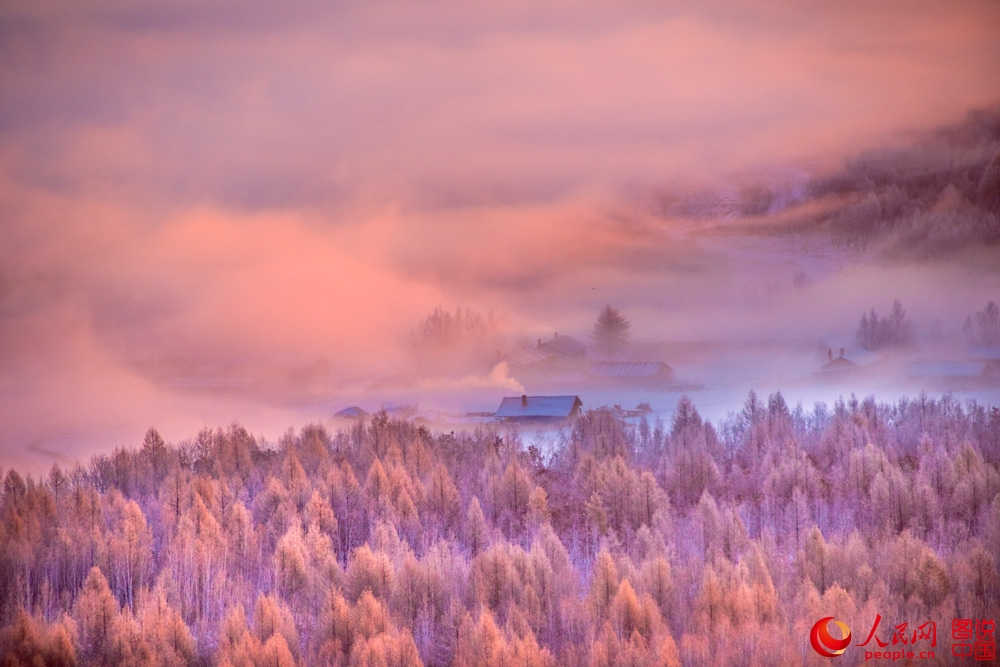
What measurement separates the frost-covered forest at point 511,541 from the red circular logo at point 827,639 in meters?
0.23

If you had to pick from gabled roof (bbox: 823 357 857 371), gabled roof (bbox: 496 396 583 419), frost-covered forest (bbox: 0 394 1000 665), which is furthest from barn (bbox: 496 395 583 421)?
gabled roof (bbox: 823 357 857 371)

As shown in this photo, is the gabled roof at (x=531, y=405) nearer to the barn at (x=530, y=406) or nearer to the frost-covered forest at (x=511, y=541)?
the barn at (x=530, y=406)

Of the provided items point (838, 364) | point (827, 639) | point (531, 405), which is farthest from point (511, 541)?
point (838, 364)

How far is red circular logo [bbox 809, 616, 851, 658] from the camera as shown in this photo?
18.4 meters

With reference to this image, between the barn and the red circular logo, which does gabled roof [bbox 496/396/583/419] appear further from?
the red circular logo

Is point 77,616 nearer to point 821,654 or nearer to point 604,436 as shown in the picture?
point 821,654

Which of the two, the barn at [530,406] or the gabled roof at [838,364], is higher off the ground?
the gabled roof at [838,364]

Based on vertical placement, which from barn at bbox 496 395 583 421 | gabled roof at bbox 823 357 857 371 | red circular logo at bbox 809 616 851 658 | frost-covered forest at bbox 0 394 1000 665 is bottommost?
red circular logo at bbox 809 616 851 658

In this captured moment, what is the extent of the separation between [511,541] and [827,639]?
9.67 m

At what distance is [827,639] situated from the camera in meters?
18.8

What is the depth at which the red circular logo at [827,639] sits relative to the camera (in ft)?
60.3

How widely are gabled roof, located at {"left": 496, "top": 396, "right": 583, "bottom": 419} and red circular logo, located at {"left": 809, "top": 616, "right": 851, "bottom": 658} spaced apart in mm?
18075

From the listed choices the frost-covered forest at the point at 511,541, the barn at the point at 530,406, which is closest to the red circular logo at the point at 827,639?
the frost-covered forest at the point at 511,541

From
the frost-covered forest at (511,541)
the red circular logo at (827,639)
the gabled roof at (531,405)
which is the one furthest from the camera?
the gabled roof at (531,405)
